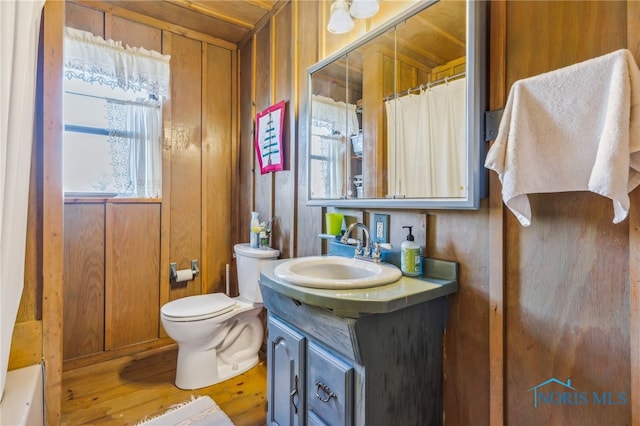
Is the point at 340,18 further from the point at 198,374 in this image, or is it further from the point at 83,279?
the point at 83,279

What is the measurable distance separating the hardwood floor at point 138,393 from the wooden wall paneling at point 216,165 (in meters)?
0.69

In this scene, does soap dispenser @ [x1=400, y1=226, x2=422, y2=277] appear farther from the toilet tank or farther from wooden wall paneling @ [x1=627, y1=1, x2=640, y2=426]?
the toilet tank

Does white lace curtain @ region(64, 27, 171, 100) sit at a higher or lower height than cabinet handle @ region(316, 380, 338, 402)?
higher

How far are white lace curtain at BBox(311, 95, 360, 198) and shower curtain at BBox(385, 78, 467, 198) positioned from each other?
27 centimetres

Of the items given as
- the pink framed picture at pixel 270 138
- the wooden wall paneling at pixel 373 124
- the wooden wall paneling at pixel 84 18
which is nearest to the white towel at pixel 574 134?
the wooden wall paneling at pixel 373 124

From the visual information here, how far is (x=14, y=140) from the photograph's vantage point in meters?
0.89

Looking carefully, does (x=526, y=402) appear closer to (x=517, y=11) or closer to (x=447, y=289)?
(x=447, y=289)

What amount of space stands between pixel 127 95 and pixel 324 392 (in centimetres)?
225

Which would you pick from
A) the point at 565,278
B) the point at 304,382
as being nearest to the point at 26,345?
the point at 304,382

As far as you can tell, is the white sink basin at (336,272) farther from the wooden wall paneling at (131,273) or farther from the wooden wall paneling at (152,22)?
the wooden wall paneling at (152,22)

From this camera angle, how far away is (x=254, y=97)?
7.95 ft

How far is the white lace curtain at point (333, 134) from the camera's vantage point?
1.61m

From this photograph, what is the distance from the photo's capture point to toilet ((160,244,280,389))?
5.88 ft

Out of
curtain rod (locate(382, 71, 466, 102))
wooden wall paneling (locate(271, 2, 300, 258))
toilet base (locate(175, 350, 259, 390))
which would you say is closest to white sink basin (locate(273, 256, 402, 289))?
wooden wall paneling (locate(271, 2, 300, 258))
